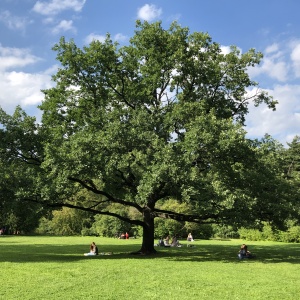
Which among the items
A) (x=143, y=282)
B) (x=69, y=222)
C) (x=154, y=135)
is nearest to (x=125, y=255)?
(x=154, y=135)

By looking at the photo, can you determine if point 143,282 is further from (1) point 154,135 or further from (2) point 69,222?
(2) point 69,222

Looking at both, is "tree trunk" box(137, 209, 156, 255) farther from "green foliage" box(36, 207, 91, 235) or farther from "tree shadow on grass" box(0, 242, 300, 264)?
"green foliage" box(36, 207, 91, 235)

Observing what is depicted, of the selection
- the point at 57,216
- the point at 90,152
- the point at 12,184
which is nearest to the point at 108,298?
the point at 90,152

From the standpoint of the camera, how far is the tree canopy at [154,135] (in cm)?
1897

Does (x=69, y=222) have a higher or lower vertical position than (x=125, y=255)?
higher

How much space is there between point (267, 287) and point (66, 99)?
57.6 ft

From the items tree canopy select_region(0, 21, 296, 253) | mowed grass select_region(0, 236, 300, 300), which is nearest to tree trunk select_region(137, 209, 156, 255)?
tree canopy select_region(0, 21, 296, 253)

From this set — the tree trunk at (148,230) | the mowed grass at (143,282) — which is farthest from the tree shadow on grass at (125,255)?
the mowed grass at (143,282)

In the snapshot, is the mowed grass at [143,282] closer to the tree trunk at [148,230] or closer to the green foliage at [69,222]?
the tree trunk at [148,230]

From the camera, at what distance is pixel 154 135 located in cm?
2038

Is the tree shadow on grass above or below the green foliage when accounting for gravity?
below

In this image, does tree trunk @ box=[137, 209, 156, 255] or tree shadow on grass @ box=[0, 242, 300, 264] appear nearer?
tree shadow on grass @ box=[0, 242, 300, 264]

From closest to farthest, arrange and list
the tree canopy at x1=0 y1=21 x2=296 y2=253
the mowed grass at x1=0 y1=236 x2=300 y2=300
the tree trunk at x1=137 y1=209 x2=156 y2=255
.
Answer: the mowed grass at x1=0 y1=236 x2=300 y2=300, the tree canopy at x1=0 y1=21 x2=296 y2=253, the tree trunk at x1=137 y1=209 x2=156 y2=255

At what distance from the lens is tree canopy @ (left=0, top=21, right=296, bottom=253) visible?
62.2 feet
